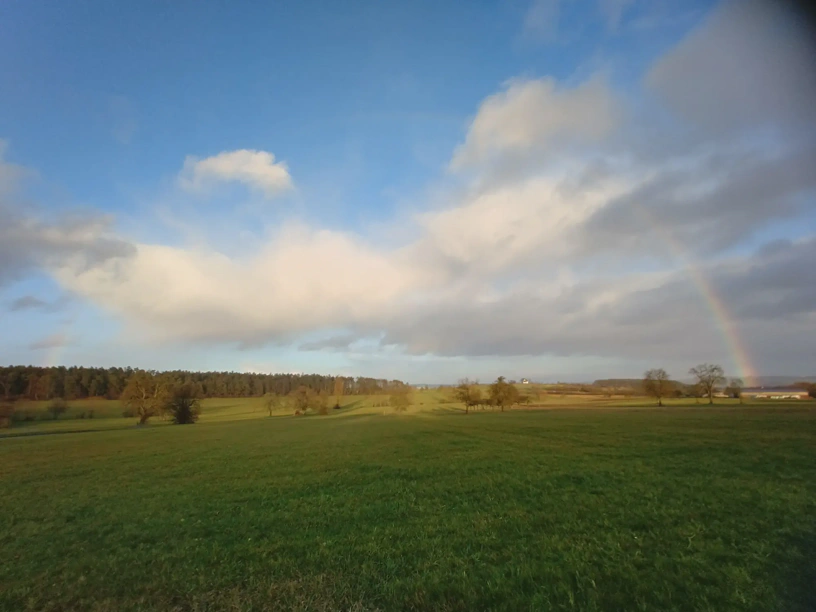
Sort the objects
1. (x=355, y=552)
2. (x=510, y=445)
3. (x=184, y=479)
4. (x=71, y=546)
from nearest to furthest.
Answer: (x=355, y=552) < (x=71, y=546) < (x=184, y=479) < (x=510, y=445)

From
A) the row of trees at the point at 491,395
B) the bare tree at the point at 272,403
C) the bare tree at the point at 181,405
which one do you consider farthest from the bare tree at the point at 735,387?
the bare tree at the point at 181,405

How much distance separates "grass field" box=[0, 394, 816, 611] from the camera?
7.41 m

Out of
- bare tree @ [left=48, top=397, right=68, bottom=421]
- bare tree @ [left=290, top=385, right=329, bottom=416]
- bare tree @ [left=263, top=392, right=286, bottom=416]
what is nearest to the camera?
bare tree @ [left=48, top=397, right=68, bottom=421]

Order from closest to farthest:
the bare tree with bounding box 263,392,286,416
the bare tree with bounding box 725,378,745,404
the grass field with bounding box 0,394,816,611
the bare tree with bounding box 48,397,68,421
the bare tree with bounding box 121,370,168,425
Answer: the grass field with bounding box 0,394,816,611
the bare tree with bounding box 121,370,168,425
the bare tree with bounding box 48,397,68,421
the bare tree with bounding box 725,378,745,404
the bare tree with bounding box 263,392,286,416

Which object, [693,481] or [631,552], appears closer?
[631,552]

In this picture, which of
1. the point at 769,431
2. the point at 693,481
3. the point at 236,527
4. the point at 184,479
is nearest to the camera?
the point at 236,527

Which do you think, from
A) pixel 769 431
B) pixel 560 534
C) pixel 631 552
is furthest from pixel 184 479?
pixel 769 431

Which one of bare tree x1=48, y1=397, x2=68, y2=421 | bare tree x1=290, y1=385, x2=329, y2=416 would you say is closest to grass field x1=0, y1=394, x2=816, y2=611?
bare tree x1=48, y1=397, x2=68, y2=421

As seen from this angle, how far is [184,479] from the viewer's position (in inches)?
875

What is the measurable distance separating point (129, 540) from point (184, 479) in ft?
37.0

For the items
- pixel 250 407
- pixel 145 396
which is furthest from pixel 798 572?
pixel 250 407

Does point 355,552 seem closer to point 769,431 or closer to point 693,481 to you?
point 693,481

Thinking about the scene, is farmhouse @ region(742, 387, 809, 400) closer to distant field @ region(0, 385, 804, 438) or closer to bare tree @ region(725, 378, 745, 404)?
bare tree @ region(725, 378, 745, 404)

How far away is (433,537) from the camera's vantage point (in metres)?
10.6
